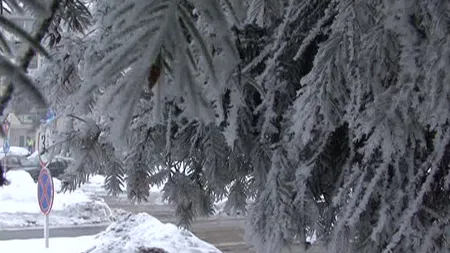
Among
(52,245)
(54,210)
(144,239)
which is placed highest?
Answer: (54,210)

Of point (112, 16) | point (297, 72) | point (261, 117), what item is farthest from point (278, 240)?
point (112, 16)

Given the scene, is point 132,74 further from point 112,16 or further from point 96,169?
point 96,169

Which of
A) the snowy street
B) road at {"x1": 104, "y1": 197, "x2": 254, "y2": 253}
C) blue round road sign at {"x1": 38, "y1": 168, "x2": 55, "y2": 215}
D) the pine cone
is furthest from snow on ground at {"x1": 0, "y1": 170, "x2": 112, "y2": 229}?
the pine cone

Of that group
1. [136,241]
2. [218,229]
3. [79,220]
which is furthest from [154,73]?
[79,220]

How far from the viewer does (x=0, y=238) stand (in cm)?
1174

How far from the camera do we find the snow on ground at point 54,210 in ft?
45.8

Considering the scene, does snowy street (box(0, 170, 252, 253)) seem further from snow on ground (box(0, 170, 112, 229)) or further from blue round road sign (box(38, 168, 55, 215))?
blue round road sign (box(38, 168, 55, 215))

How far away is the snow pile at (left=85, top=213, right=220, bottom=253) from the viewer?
315 inches

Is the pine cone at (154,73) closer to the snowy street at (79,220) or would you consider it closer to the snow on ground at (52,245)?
the snow on ground at (52,245)

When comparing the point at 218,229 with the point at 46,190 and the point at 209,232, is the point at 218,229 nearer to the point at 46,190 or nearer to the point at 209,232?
the point at 209,232

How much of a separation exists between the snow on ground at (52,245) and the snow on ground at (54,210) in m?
1.94

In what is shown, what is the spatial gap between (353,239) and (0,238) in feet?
34.2

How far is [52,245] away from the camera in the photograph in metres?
10.5

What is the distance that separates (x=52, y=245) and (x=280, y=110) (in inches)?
332
